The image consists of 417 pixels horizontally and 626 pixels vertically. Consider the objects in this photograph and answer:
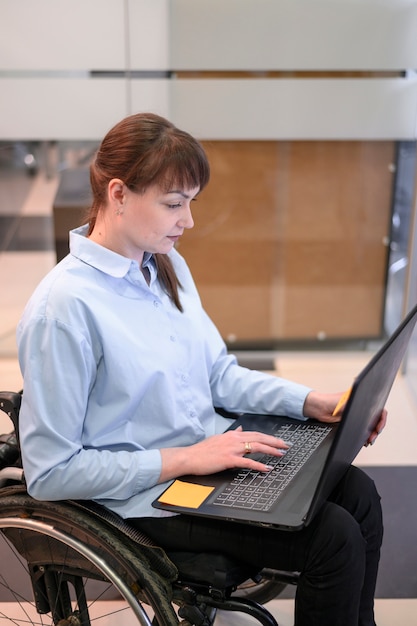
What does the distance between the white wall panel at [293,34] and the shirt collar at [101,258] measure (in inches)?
67.5

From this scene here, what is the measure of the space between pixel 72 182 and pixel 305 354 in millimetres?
1207

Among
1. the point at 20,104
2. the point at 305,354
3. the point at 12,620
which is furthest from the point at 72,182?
the point at 12,620

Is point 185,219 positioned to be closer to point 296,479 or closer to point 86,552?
point 296,479

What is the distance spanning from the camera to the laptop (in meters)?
1.40

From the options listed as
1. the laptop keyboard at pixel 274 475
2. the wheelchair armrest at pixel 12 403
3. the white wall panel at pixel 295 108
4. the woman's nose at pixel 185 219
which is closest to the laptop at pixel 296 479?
the laptop keyboard at pixel 274 475

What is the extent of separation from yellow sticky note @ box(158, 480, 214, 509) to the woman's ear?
1.76ft

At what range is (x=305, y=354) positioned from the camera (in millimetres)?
3721

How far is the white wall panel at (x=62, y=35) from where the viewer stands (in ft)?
10.3

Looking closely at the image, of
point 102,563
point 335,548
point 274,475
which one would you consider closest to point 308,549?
point 335,548

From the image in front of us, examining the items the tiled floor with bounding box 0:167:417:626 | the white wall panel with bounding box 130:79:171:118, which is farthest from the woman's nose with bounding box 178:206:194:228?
the white wall panel with bounding box 130:79:171:118

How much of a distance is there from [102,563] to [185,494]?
190mm

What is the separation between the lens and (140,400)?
5.46 feet

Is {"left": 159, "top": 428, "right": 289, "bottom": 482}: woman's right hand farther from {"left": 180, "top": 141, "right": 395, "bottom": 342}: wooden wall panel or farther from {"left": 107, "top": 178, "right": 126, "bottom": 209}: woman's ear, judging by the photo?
{"left": 180, "top": 141, "right": 395, "bottom": 342}: wooden wall panel

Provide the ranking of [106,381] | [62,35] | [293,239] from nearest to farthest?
[106,381], [62,35], [293,239]
